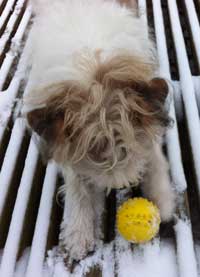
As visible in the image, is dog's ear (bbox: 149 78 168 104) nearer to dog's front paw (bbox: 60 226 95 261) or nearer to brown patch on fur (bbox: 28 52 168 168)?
brown patch on fur (bbox: 28 52 168 168)

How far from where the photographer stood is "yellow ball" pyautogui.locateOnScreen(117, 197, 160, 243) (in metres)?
1.33

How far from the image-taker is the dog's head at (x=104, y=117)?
112cm

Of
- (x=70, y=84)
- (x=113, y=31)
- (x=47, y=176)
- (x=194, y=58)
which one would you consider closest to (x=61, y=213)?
(x=47, y=176)

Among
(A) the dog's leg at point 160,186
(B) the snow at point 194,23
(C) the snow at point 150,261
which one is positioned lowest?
(C) the snow at point 150,261

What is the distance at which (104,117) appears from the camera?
1108 millimetres

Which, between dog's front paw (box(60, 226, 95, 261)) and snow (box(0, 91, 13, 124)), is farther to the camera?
snow (box(0, 91, 13, 124))

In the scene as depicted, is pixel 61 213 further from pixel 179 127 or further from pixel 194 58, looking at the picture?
pixel 194 58

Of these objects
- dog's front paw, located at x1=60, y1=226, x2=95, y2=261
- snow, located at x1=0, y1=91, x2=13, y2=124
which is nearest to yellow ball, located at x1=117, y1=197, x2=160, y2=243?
dog's front paw, located at x1=60, y1=226, x2=95, y2=261

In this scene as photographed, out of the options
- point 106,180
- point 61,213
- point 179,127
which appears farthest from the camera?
point 179,127

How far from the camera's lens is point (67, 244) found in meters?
1.52

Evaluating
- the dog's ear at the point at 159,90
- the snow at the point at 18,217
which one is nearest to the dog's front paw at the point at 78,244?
the snow at the point at 18,217

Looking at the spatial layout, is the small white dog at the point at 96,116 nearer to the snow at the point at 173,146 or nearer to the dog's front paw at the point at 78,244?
the dog's front paw at the point at 78,244

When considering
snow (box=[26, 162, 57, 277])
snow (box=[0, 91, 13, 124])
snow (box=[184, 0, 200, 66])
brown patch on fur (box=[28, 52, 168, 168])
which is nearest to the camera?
brown patch on fur (box=[28, 52, 168, 168])

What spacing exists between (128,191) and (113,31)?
734 millimetres
